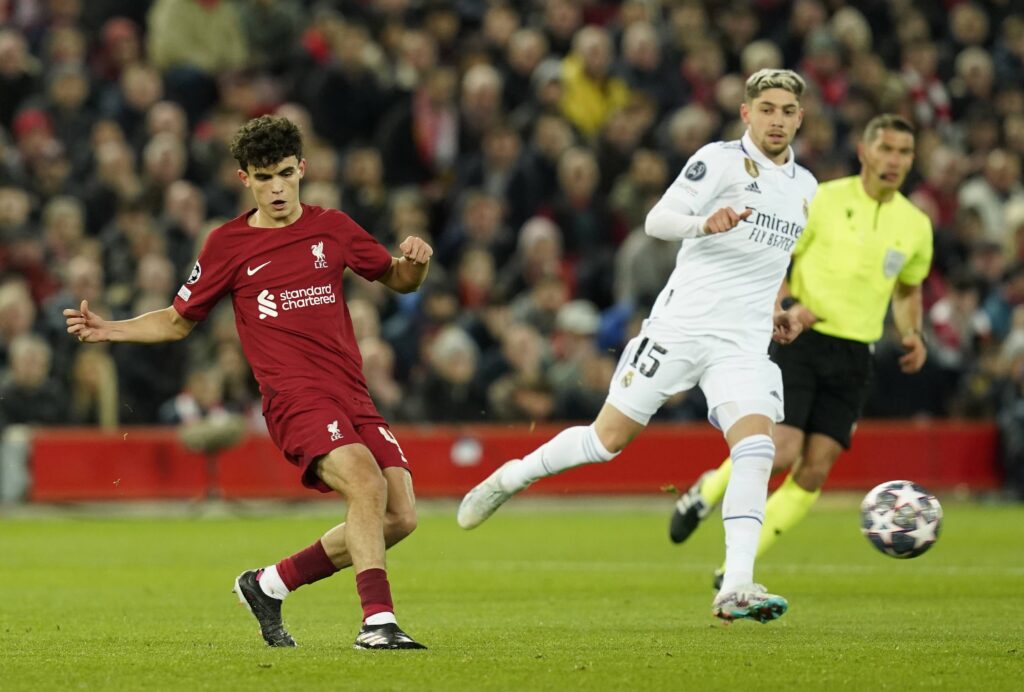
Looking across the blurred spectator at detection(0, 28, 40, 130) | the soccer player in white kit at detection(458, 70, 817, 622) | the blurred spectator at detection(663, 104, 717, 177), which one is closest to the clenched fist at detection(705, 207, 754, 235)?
the soccer player in white kit at detection(458, 70, 817, 622)

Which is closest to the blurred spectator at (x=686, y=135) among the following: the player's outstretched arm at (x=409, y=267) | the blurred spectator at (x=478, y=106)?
the blurred spectator at (x=478, y=106)

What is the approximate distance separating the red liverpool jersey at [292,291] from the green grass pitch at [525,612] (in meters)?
1.18

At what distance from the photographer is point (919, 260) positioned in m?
11.9

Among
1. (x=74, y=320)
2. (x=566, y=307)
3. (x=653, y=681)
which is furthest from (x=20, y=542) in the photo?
(x=653, y=681)

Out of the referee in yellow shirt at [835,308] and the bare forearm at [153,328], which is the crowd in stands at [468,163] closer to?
the referee in yellow shirt at [835,308]

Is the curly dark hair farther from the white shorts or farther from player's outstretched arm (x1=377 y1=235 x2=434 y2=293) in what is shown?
the white shorts

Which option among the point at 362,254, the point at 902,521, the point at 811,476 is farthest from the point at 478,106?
the point at 362,254

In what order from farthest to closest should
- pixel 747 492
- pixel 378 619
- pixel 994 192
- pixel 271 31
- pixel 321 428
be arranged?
pixel 994 192 → pixel 271 31 → pixel 747 492 → pixel 321 428 → pixel 378 619

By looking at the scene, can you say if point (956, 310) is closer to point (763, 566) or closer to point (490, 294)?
point (490, 294)

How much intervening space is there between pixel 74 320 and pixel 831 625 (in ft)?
12.7

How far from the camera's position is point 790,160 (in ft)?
33.2

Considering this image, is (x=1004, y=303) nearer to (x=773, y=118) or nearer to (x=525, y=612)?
(x=525, y=612)

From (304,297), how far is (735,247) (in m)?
2.35

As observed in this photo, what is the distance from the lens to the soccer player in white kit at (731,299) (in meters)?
9.66
